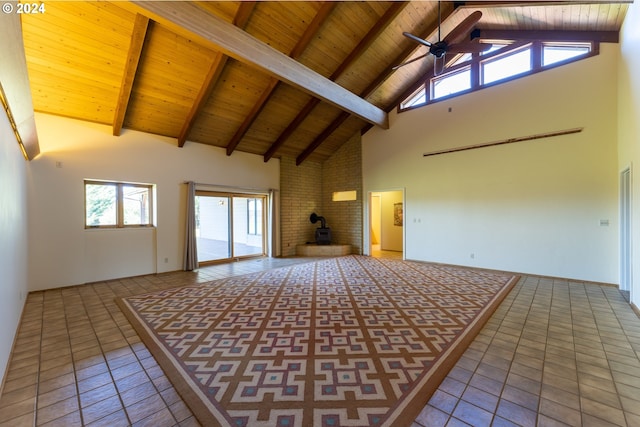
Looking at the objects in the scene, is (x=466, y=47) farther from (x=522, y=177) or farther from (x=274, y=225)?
(x=274, y=225)

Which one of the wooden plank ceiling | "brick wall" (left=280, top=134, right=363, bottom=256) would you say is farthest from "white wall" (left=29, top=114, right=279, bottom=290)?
"brick wall" (left=280, top=134, right=363, bottom=256)

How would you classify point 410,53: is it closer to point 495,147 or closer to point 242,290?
point 495,147

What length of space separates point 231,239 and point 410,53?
21.2 feet

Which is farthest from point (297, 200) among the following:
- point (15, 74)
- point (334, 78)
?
point (15, 74)

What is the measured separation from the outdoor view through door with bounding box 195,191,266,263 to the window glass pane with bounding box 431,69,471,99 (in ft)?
18.8

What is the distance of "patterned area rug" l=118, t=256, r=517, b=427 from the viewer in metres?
1.78

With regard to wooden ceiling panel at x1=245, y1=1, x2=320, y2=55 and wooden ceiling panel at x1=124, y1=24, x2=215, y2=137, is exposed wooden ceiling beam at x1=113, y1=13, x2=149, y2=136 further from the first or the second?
wooden ceiling panel at x1=245, y1=1, x2=320, y2=55

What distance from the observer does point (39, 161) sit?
15.2 feet

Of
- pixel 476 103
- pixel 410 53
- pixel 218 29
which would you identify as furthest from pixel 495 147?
pixel 218 29

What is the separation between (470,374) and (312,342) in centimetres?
139

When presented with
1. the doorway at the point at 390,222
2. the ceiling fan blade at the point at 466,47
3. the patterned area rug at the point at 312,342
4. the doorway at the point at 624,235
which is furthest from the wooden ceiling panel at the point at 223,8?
the doorway at the point at 624,235

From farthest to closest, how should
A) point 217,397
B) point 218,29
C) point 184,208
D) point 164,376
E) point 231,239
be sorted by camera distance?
point 231,239, point 184,208, point 218,29, point 164,376, point 217,397

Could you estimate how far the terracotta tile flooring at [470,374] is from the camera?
5.61ft

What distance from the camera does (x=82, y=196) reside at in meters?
5.07
